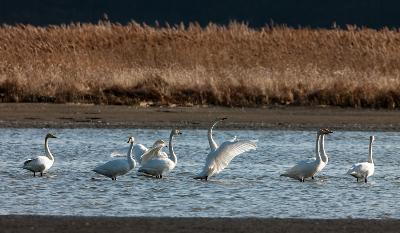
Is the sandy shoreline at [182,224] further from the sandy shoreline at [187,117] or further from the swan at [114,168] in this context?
the sandy shoreline at [187,117]

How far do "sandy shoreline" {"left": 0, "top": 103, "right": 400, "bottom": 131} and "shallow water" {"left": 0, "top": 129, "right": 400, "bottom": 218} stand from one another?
0.99m

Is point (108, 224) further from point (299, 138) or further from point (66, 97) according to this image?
point (66, 97)

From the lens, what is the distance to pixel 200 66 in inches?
1078

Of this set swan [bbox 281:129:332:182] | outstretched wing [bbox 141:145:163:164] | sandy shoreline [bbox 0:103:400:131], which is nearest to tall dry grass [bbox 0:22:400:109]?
sandy shoreline [bbox 0:103:400:131]

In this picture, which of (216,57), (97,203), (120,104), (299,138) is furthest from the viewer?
(216,57)

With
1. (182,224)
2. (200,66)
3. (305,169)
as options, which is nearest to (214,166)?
(305,169)

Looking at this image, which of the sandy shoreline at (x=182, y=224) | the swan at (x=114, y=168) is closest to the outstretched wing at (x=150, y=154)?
the swan at (x=114, y=168)

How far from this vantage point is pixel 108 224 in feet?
36.0

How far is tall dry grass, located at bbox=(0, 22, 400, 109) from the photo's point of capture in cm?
2472

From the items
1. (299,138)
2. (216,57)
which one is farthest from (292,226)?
(216,57)

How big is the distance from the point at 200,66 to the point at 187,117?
14.0ft

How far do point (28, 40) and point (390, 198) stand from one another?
55.0 ft

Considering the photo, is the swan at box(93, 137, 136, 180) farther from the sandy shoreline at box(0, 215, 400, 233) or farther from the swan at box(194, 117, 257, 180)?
the sandy shoreline at box(0, 215, 400, 233)

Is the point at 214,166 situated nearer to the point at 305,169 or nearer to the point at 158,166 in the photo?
the point at 158,166
